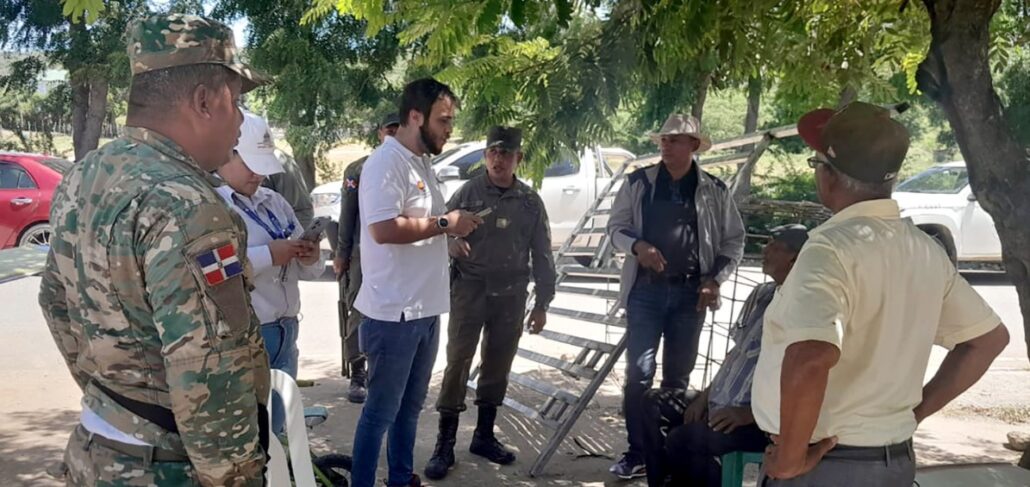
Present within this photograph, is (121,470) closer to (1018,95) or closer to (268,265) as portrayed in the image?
(268,265)

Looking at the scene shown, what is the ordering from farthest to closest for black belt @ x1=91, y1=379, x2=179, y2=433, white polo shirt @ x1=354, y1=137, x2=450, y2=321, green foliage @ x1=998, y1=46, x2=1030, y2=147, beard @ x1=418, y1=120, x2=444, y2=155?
beard @ x1=418, y1=120, x2=444, y2=155
white polo shirt @ x1=354, y1=137, x2=450, y2=321
green foliage @ x1=998, y1=46, x2=1030, y2=147
black belt @ x1=91, y1=379, x2=179, y2=433

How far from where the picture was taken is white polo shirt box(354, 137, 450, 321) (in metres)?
3.52

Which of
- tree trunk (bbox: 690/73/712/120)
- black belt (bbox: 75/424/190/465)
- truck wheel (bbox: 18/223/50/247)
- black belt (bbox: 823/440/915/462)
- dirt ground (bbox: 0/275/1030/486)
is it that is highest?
tree trunk (bbox: 690/73/712/120)

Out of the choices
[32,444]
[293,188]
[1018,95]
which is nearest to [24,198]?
[32,444]

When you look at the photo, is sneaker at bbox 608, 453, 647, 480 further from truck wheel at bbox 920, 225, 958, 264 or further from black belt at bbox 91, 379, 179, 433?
black belt at bbox 91, 379, 179, 433

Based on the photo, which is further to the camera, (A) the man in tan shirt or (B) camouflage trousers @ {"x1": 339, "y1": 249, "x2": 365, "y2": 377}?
(B) camouflage trousers @ {"x1": 339, "y1": 249, "x2": 365, "y2": 377}

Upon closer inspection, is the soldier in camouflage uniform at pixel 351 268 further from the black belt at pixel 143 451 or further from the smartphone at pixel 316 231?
the black belt at pixel 143 451

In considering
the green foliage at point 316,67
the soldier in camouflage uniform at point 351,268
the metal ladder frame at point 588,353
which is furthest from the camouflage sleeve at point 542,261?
the green foliage at point 316,67

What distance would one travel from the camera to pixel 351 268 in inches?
227

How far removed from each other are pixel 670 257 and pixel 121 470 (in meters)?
3.22

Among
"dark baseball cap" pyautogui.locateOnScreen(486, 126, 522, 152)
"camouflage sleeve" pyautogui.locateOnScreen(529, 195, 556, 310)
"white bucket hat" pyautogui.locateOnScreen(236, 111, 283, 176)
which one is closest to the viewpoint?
"white bucket hat" pyautogui.locateOnScreen(236, 111, 283, 176)

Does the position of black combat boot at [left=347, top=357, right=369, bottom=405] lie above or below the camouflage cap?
below

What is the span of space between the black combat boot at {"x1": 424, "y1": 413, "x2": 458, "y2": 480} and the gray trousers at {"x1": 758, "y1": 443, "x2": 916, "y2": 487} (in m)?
2.58

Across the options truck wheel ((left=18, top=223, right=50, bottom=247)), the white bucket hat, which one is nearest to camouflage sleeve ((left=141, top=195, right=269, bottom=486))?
the white bucket hat
